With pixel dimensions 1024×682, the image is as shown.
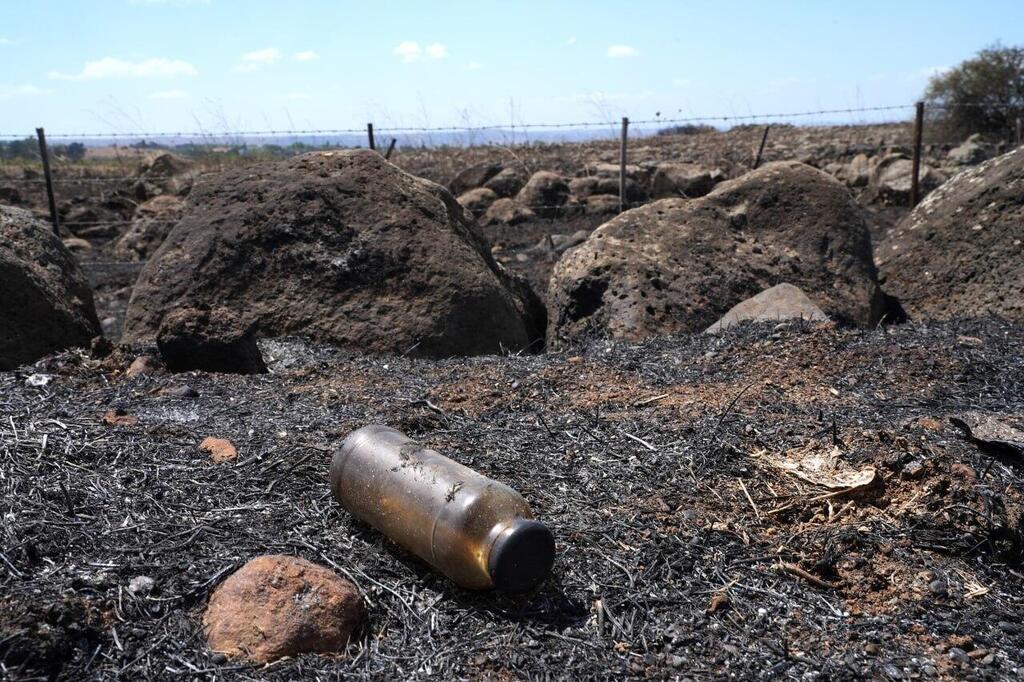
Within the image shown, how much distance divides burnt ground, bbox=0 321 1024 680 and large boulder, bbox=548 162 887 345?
1786mm

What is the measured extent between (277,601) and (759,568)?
Answer: 5.07 feet

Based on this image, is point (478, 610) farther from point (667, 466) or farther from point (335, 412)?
point (335, 412)

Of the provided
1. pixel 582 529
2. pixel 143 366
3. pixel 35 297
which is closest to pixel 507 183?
pixel 35 297

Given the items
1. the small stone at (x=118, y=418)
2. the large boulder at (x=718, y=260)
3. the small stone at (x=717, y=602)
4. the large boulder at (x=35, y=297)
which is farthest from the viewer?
the large boulder at (x=718, y=260)

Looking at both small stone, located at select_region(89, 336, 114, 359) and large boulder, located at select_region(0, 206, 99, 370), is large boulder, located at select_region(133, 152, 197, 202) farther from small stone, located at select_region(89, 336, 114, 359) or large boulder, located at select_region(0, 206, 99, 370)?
small stone, located at select_region(89, 336, 114, 359)

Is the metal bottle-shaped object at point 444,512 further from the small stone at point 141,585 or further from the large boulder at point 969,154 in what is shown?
the large boulder at point 969,154

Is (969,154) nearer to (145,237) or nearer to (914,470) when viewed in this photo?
(145,237)

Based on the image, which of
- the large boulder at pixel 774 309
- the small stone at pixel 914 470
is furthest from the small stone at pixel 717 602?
the large boulder at pixel 774 309

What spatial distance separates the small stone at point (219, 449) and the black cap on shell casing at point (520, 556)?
58.4 inches

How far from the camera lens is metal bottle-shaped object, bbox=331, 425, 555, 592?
2881 millimetres

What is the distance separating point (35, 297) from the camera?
6.21m

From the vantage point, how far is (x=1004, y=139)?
19625mm

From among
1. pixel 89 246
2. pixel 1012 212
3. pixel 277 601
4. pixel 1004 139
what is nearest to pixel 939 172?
pixel 1004 139

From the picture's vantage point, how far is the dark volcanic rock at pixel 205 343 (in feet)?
18.3
